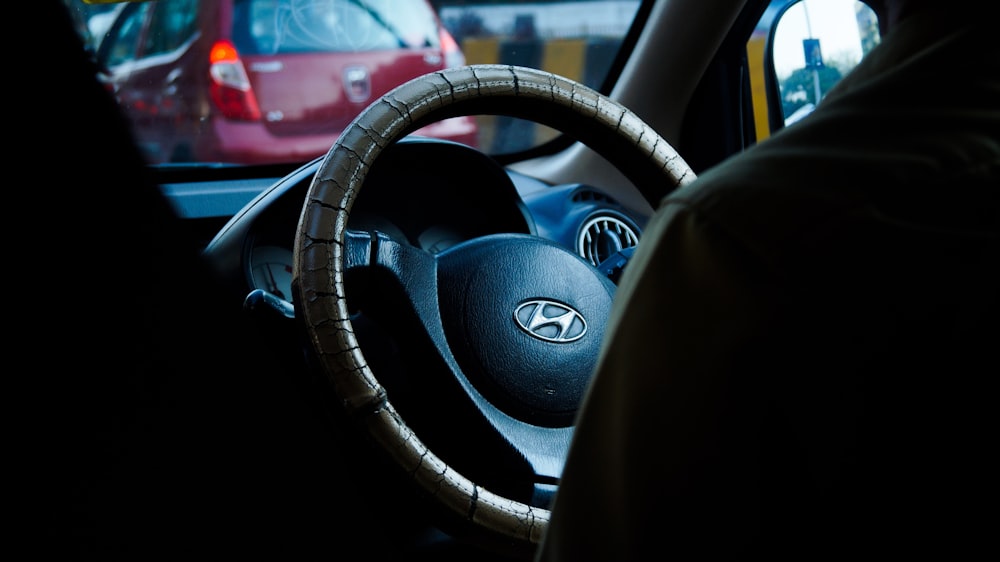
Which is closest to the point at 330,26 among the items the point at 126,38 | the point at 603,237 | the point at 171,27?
the point at 171,27

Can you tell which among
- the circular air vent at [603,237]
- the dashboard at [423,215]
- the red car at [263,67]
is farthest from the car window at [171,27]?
the circular air vent at [603,237]

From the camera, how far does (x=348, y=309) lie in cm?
120

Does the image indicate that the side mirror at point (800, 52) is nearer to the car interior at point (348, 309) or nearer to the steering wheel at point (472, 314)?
the car interior at point (348, 309)

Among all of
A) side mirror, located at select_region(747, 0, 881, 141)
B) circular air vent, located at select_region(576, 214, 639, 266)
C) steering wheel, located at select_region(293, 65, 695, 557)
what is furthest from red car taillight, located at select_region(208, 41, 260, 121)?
steering wheel, located at select_region(293, 65, 695, 557)

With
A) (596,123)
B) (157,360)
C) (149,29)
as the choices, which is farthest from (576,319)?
(149,29)

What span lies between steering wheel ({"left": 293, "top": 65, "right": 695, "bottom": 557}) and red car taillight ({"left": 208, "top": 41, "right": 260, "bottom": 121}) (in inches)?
76.1

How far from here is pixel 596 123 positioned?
138cm

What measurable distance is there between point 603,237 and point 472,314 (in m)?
0.76

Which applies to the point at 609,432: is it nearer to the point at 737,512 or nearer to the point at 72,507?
the point at 737,512

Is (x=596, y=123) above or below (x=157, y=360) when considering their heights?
above

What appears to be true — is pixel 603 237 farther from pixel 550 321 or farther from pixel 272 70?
pixel 272 70

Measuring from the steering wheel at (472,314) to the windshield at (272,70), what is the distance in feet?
4.14

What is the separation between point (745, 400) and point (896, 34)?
0.27 m

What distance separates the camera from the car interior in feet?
2.12
